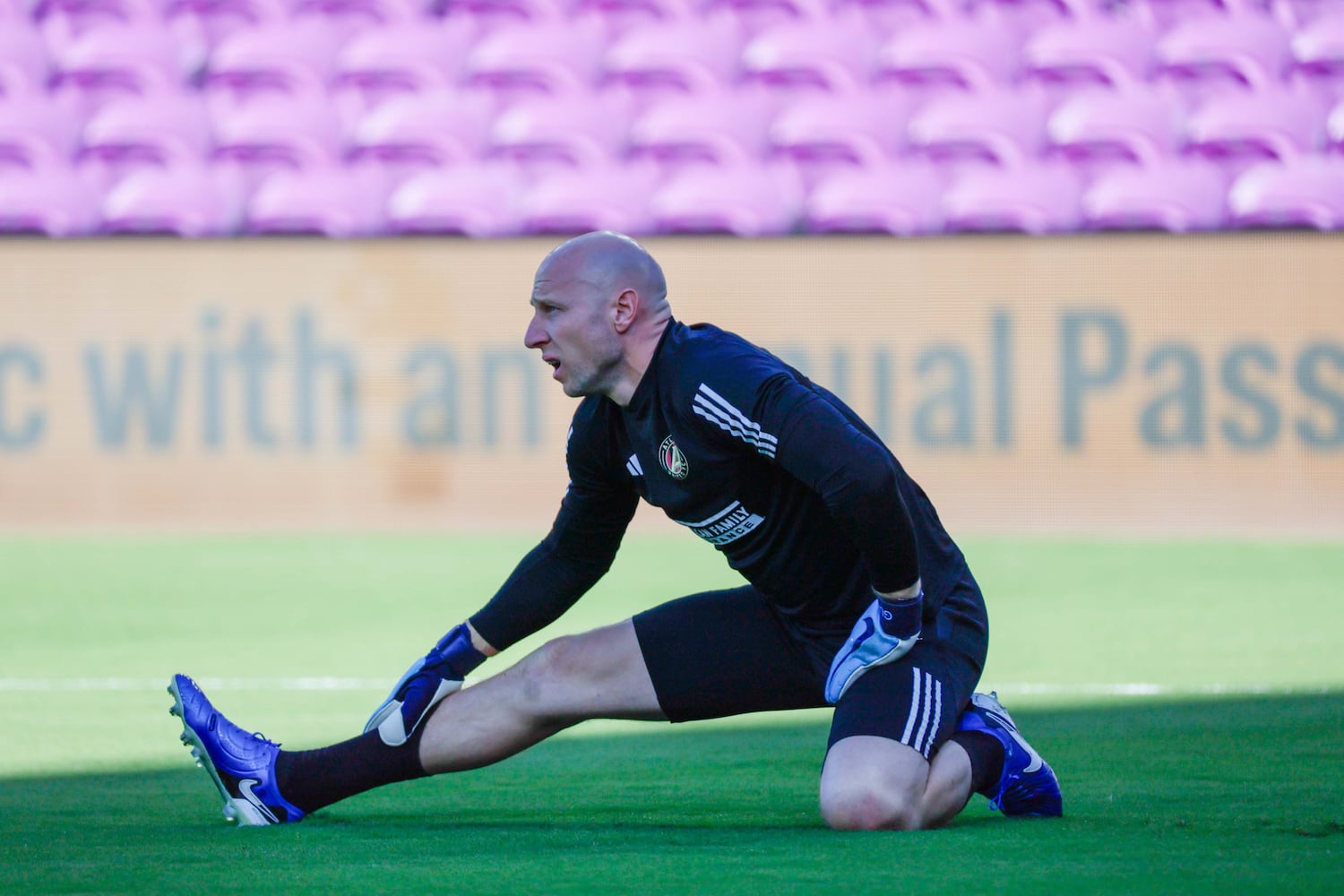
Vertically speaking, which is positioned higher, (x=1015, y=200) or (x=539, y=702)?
(x=1015, y=200)

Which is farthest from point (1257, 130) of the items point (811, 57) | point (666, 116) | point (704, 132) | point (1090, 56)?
point (666, 116)

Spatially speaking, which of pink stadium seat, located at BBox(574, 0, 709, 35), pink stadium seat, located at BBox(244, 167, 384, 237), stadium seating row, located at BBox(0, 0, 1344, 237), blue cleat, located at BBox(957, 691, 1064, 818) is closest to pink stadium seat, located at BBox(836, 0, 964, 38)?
stadium seating row, located at BBox(0, 0, 1344, 237)

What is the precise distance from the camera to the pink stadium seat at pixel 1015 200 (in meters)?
11.0

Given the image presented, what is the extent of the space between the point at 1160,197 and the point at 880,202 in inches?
70.6

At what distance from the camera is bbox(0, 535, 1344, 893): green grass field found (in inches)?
118

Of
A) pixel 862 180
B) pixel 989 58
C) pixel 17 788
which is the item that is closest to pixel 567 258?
pixel 17 788

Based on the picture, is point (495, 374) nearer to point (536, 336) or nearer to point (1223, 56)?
point (1223, 56)

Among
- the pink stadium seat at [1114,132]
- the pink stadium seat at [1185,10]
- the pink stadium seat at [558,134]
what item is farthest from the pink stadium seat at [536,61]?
the pink stadium seat at [1185,10]

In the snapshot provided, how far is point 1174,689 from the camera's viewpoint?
5672mm

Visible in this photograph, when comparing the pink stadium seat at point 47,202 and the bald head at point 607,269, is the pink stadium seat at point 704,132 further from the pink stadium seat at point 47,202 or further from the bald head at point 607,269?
the bald head at point 607,269

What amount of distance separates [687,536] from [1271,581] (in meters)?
3.52

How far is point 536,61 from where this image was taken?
11.8 m

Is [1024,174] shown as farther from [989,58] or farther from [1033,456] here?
[1033,456]

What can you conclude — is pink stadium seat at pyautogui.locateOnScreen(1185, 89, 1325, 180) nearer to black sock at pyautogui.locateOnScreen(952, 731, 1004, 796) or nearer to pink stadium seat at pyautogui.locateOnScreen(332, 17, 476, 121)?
pink stadium seat at pyautogui.locateOnScreen(332, 17, 476, 121)
